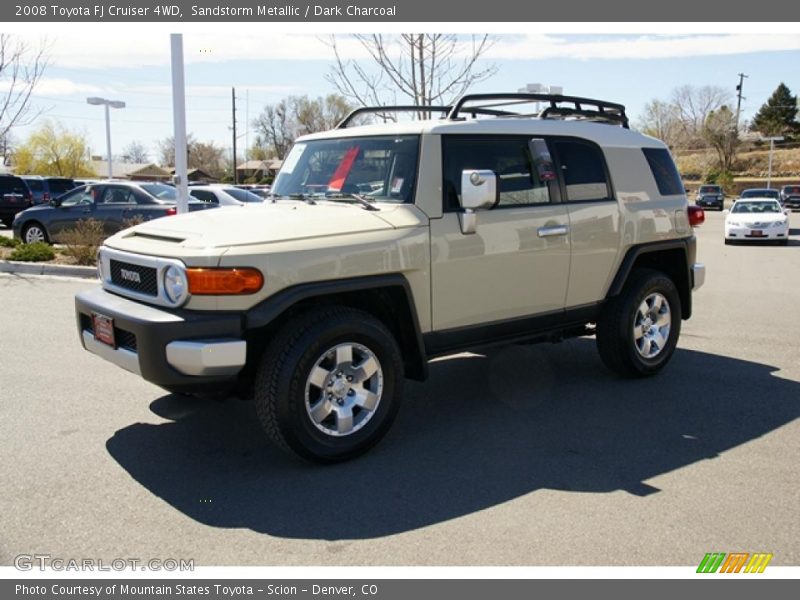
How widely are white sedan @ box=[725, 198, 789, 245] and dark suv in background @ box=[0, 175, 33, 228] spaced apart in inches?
857

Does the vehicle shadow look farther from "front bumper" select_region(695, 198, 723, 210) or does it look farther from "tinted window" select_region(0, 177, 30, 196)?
"front bumper" select_region(695, 198, 723, 210)

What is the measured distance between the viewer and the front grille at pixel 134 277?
4.28 metres

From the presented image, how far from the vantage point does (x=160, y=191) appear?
15367 mm

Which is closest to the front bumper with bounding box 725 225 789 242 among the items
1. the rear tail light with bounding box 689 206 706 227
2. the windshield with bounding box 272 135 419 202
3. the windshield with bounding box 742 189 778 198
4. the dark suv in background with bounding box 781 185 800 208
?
the windshield with bounding box 742 189 778 198

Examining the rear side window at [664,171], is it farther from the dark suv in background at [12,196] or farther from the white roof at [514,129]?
the dark suv in background at [12,196]

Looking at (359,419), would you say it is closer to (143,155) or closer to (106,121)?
(106,121)

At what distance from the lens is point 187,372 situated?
12.9 ft

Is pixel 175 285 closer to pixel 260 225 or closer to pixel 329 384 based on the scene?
pixel 260 225

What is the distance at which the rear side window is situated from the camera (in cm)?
636

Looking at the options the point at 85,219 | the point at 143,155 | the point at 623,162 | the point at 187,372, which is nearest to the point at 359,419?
the point at 187,372

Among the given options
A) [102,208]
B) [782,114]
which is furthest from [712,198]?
[782,114]

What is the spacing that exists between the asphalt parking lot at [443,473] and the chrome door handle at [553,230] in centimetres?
133

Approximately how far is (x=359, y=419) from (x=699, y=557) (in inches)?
80.8

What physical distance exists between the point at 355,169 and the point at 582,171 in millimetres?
1880
